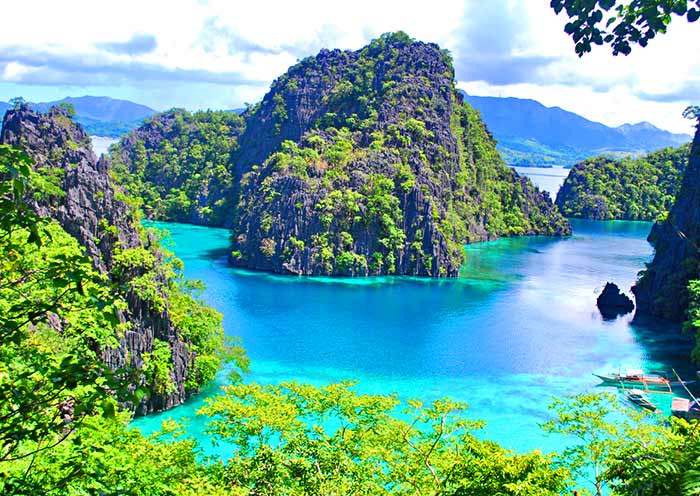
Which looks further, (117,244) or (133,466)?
(117,244)

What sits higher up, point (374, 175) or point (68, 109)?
point (68, 109)

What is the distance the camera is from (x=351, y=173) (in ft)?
225

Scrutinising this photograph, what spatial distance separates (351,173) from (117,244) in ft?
143

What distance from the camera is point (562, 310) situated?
50125 mm

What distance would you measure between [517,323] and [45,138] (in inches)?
1323

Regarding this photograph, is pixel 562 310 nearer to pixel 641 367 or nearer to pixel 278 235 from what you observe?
pixel 641 367

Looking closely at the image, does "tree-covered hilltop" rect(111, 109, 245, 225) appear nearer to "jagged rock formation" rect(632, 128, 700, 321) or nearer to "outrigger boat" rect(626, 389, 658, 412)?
"jagged rock formation" rect(632, 128, 700, 321)

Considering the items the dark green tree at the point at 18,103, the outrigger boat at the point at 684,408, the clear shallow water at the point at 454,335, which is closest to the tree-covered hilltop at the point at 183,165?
the clear shallow water at the point at 454,335

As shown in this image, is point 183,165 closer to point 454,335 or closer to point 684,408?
point 454,335

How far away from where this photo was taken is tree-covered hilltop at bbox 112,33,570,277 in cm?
6456

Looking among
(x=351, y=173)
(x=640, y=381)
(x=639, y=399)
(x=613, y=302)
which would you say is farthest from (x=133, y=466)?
(x=351, y=173)

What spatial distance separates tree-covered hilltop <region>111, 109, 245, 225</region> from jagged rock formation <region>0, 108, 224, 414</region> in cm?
6535

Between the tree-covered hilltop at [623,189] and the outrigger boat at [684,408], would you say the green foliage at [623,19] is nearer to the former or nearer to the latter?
the outrigger boat at [684,408]

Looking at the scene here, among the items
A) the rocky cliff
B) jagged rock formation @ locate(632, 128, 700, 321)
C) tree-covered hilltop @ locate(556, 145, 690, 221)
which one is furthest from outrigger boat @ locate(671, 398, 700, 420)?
tree-covered hilltop @ locate(556, 145, 690, 221)
